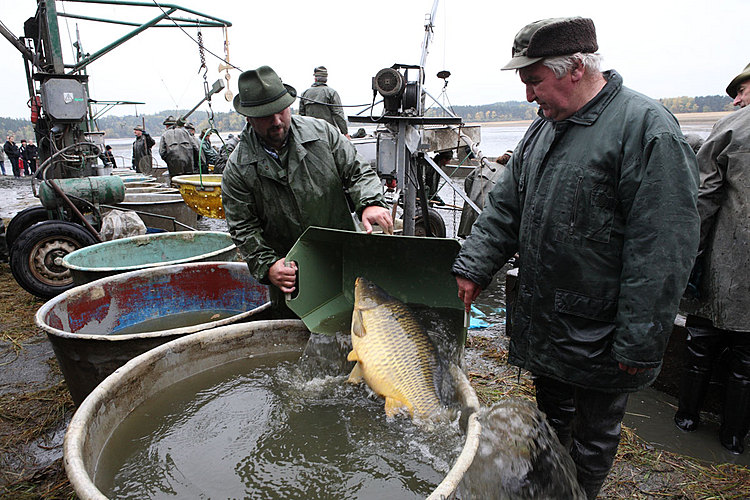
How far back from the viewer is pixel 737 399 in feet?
9.44

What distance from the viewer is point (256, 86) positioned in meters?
2.76

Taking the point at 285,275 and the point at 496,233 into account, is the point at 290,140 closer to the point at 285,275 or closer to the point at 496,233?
the point at 285,275

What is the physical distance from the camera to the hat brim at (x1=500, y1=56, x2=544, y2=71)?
190cm

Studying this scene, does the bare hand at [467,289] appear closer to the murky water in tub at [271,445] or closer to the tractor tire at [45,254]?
the murky water in tub at [271,445]

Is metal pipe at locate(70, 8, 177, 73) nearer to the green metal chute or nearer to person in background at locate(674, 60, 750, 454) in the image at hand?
the green metal chute

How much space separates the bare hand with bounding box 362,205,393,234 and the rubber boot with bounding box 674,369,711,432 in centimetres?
227

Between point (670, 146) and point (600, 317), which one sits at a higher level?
point (670, 146)

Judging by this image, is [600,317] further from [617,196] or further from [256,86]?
[256,86]

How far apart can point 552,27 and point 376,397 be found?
1.89 meters

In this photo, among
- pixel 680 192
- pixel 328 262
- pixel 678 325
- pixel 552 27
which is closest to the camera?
pixel 680 192

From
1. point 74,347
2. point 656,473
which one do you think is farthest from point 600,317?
point 74,347

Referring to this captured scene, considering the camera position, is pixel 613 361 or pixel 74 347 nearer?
pixel 613 361

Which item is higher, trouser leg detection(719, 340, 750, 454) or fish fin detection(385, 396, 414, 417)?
fish fin detection(385, 396, 414, 417)

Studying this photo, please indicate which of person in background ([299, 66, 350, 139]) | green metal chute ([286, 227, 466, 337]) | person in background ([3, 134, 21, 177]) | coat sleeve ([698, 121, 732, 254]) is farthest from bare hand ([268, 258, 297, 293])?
person in background ([3, 134, 21, 177])
